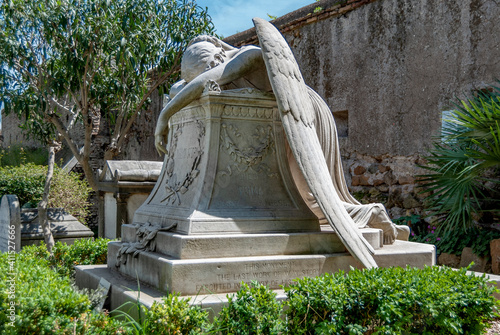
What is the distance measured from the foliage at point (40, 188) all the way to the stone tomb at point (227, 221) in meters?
6.76

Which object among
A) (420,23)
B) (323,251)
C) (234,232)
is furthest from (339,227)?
(420,23)

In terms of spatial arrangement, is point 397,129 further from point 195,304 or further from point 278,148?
point 195,304

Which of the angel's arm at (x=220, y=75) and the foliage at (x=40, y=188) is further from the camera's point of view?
the foliage at (x=40, y=188)

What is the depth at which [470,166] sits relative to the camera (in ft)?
19.4

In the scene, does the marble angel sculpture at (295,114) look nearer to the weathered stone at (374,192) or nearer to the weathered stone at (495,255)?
the weathered stone at (495,255)

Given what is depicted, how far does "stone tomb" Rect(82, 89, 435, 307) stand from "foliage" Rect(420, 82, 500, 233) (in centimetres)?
236

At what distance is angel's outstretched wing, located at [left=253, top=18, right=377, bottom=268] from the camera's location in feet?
11.7

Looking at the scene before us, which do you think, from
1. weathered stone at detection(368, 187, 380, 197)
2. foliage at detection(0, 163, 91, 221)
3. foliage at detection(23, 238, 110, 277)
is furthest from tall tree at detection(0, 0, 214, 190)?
weathered stone at detection(368, 187, 380, 197)

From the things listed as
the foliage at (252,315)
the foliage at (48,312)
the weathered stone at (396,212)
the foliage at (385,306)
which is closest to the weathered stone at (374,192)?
the weathered stone at (396,212)

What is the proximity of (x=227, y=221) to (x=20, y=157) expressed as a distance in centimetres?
1418

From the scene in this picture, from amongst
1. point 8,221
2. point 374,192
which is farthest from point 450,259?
point 8,221

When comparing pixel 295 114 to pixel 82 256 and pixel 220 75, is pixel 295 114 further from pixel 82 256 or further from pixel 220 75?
pixel 82 256

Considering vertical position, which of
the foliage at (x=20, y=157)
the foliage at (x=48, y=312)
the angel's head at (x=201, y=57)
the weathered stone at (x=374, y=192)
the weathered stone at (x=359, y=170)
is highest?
the angel's head at (x=201, y=57)

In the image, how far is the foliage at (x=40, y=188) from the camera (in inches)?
408
